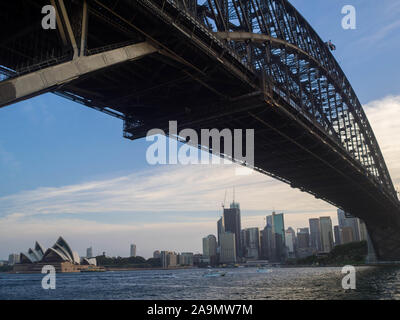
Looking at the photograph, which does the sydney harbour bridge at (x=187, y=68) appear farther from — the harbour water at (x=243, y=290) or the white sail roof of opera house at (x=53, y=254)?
the white sail roof of opera house at (x=53, y=254)

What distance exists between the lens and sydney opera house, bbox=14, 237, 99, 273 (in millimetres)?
129250

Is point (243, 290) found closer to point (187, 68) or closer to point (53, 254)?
point (187, 68)

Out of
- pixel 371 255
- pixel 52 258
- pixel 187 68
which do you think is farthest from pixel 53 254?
pixel 187 68

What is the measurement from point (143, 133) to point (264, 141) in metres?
12.6

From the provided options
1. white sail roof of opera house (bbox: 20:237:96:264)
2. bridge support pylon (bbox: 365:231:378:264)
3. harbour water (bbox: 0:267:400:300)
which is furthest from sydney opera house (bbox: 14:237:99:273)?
bridge support pylon (bbox: 365:231:378:264)

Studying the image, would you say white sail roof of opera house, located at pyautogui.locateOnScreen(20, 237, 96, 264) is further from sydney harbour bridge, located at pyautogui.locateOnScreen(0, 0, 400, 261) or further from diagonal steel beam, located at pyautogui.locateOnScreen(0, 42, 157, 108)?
diagonal steel beam, located at pyautogui.locateOnScreen(0, 42, 157, 108)

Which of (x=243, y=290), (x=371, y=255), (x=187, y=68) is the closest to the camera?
(x=187, y=68)

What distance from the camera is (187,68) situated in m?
21.9

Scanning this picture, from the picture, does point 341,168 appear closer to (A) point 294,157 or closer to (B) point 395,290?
(A) point 294,157

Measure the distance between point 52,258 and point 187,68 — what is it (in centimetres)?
12600

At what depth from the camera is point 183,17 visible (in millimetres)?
18016

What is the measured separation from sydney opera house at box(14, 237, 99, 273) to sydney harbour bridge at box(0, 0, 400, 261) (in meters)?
101

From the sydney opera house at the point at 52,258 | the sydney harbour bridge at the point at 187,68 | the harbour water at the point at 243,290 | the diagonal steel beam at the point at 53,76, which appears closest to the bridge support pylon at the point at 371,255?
the harbour water at the point at 243,290
